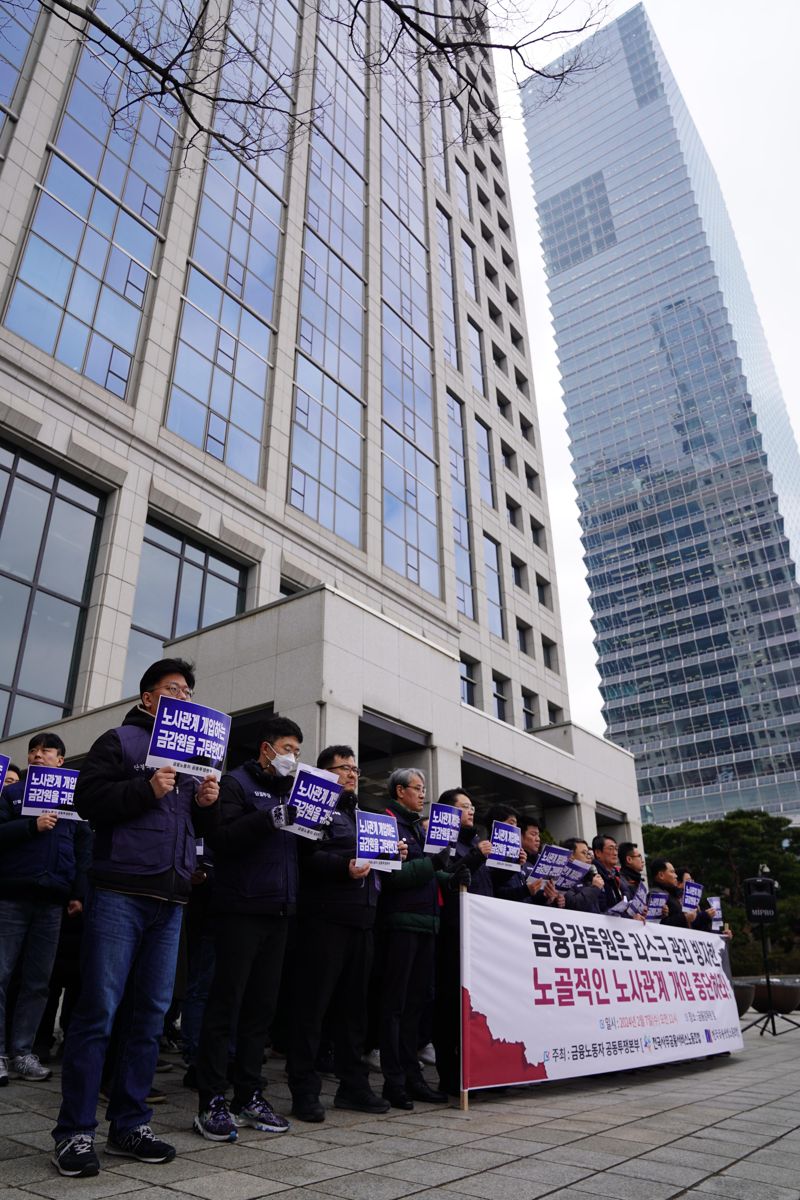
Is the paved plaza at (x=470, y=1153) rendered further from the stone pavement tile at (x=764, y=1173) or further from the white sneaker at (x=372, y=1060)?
the white sneaker at (x=372, y=1060)

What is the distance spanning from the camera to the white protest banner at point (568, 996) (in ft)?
18.5

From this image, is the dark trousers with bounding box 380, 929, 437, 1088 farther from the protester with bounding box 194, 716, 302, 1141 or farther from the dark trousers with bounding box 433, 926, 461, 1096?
the protester with bounding box 194, 716, 302, 1141

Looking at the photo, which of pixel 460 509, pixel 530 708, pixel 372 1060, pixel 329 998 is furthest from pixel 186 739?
pixel 530 708

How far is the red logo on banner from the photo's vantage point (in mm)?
5352

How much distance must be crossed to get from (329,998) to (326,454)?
20707 millimetres

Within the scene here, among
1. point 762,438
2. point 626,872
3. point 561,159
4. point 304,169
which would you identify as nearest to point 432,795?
point 626,872

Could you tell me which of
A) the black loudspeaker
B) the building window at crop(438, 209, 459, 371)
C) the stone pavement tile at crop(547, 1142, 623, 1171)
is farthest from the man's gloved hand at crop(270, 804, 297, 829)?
the building window at crop(438, 209, 459, 371)

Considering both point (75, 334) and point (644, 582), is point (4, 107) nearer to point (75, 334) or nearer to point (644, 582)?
point (75, 334)

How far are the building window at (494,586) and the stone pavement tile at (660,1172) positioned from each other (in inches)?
1028

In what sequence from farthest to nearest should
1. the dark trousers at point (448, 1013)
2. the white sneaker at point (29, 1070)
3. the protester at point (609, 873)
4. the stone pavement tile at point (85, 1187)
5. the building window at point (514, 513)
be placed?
the building window at point (514, 513) → the protester at point (609, 873) → the dark trousers at point (448, 1013) → the white sneaker at point (29, 1070) → the stone pavement tile at point (85, 1187)

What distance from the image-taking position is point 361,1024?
520cm

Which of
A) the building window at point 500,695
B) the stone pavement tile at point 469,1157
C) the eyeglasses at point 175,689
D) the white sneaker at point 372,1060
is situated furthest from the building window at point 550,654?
the eyeglasses at point 175,689

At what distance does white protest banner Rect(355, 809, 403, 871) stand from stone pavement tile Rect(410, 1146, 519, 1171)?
1.59 m

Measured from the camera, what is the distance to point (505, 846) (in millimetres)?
6824
